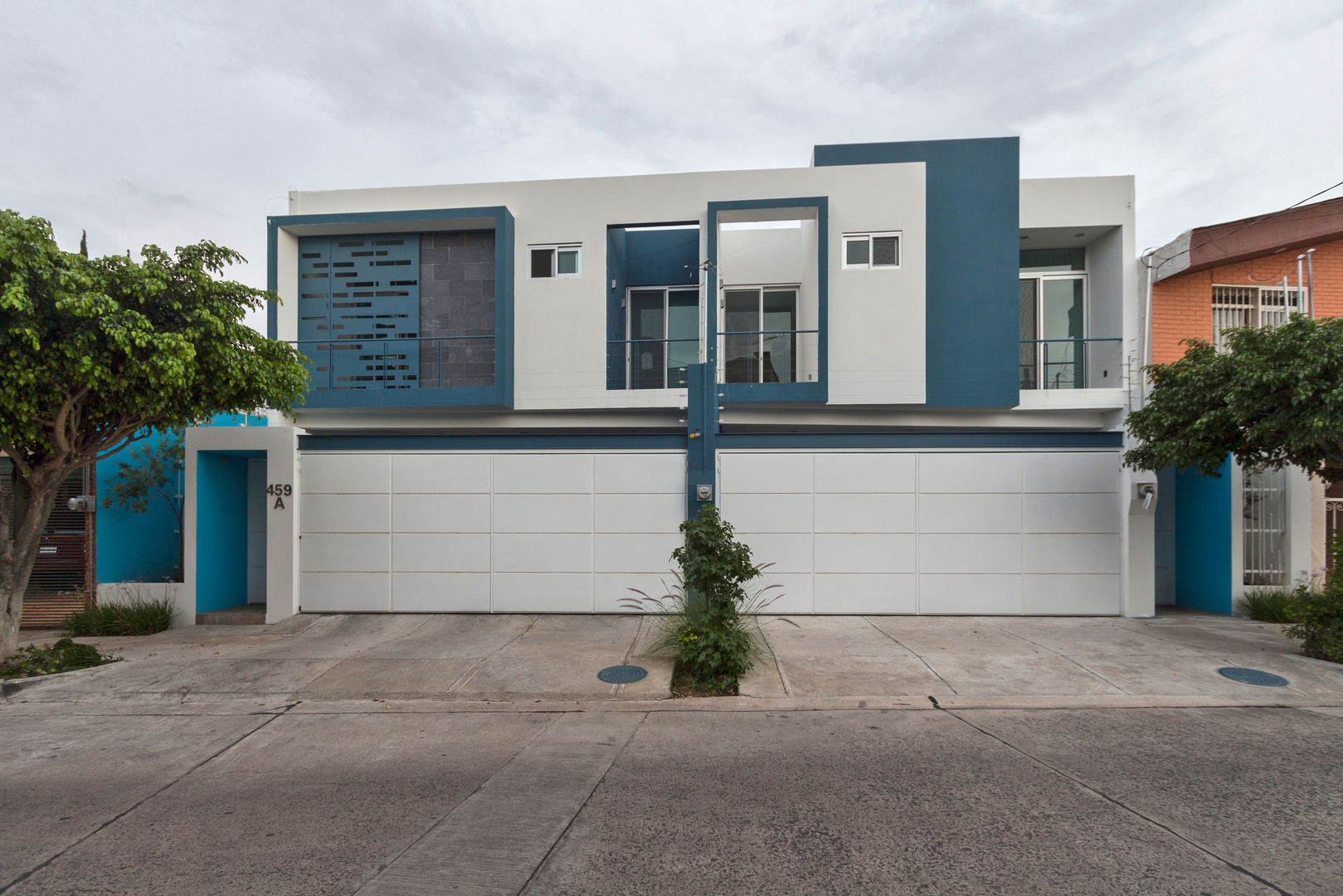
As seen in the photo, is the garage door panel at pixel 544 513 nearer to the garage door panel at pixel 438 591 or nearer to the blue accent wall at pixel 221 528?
the garage door panel at pixel 438 591

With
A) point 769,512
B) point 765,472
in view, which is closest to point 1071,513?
point 769,512

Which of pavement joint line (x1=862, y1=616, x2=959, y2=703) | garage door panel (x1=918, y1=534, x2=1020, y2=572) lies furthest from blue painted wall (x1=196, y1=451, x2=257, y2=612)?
garage door panel (x1=918, y1=534, x2=1020, y2=572)

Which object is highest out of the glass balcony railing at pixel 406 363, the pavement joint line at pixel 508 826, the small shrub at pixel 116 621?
the glass balcony railing at pixel 406 363

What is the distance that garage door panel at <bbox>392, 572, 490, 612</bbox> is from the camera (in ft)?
33.2

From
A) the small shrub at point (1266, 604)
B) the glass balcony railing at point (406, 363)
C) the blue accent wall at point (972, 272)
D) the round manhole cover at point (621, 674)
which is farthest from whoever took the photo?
the glass balcony railing at point (406, 363)

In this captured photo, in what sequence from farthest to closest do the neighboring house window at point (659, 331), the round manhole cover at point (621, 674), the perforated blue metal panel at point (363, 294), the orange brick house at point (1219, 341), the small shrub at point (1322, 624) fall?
the neighboring house window at point (659, 331), the perforated blue metal panel at point (363, 294), the orange brick house at point (1219, 341), the small shrub at point (1322, 624), the round manhole cover at point (621, 674)

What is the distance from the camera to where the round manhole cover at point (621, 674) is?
698 cm

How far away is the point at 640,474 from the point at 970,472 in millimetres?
5222

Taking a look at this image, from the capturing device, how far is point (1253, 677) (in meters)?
6.88

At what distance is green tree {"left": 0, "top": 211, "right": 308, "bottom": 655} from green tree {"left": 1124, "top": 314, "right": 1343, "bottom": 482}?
457 inches

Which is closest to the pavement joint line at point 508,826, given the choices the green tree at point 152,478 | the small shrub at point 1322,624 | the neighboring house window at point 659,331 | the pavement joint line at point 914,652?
the pavement joint line at point 914,652

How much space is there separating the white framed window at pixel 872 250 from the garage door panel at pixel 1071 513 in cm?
440

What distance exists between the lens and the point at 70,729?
19.3 feet

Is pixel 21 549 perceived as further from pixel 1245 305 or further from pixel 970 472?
pixel 1245 305
